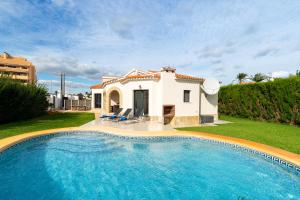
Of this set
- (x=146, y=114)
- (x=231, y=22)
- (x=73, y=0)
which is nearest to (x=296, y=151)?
(x=146, y=114)

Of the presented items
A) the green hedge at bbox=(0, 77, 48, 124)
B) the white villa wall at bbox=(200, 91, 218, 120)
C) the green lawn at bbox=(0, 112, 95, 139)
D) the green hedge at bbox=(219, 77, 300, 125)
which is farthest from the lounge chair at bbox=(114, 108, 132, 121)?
the green hedge at bbox=(219, 77, 300, 125)

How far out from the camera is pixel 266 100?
2112 centimetres

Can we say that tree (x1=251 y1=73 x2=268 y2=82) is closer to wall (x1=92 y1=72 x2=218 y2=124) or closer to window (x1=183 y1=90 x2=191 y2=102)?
wall (x1=92 y1=72 x2=218 y2=124)

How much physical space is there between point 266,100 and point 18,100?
91.2 feet

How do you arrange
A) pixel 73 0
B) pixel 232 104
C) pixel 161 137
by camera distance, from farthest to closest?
pixel 232 104, pixel 73 0, pixel 161 137

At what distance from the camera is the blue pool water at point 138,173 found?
19.2ft

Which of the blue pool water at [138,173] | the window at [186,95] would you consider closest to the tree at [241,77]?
the window at [186,95]

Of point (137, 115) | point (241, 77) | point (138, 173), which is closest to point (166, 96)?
point (137, 115)

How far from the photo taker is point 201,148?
10.6 m

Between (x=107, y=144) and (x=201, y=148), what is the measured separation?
585cm

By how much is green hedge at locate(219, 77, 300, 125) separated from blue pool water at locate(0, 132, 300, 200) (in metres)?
13.0

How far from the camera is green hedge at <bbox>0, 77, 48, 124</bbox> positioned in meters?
15.9

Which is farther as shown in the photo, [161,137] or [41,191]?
[161,137]

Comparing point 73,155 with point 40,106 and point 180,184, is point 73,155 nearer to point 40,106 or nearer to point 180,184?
point 180,184
